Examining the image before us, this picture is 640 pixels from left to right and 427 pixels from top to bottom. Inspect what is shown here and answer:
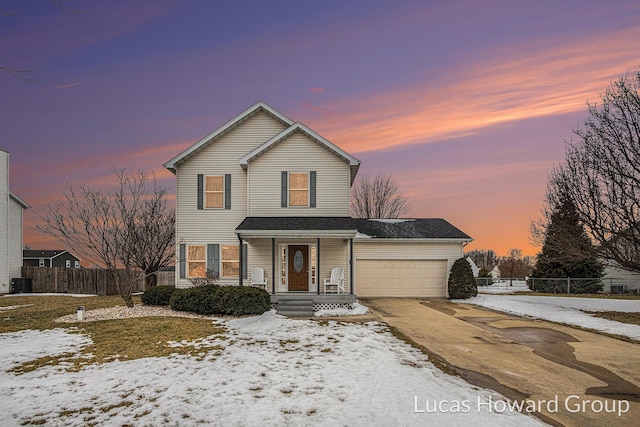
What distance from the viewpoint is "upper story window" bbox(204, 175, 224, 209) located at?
19047 mm

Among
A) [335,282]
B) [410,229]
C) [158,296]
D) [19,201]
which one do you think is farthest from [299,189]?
[19,201]

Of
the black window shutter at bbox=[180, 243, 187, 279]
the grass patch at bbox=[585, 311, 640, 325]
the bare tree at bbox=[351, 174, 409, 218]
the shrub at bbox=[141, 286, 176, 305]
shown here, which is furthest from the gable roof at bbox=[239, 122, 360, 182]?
the bare tree at bbox=[351, 174, 409, 218]

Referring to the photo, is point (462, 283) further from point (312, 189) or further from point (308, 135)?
point (308, 135)

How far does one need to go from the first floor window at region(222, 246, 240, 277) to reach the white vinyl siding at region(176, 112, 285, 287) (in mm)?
315

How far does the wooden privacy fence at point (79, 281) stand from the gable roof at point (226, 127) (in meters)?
10.6

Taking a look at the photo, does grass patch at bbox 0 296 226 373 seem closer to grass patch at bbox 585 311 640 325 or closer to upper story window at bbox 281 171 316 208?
upper story window at bbox 281 171 316 208

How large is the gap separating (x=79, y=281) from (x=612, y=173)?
31.8 m

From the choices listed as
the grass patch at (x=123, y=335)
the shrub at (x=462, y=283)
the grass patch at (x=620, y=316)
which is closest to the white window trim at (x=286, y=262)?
the grass patch at (x=123, y=335)

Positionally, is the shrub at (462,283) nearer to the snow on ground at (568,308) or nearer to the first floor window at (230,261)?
the snow on ground at (568,308)

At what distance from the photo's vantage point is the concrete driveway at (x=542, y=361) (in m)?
6.20

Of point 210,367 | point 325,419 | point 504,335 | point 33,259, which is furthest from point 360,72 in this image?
point 33,259

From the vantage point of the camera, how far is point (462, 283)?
68.8 feet

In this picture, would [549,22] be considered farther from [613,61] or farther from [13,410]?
[13,410]

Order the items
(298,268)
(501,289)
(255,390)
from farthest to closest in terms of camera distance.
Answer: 1. (501,289)
2. (298,268)
3. (255,390)
